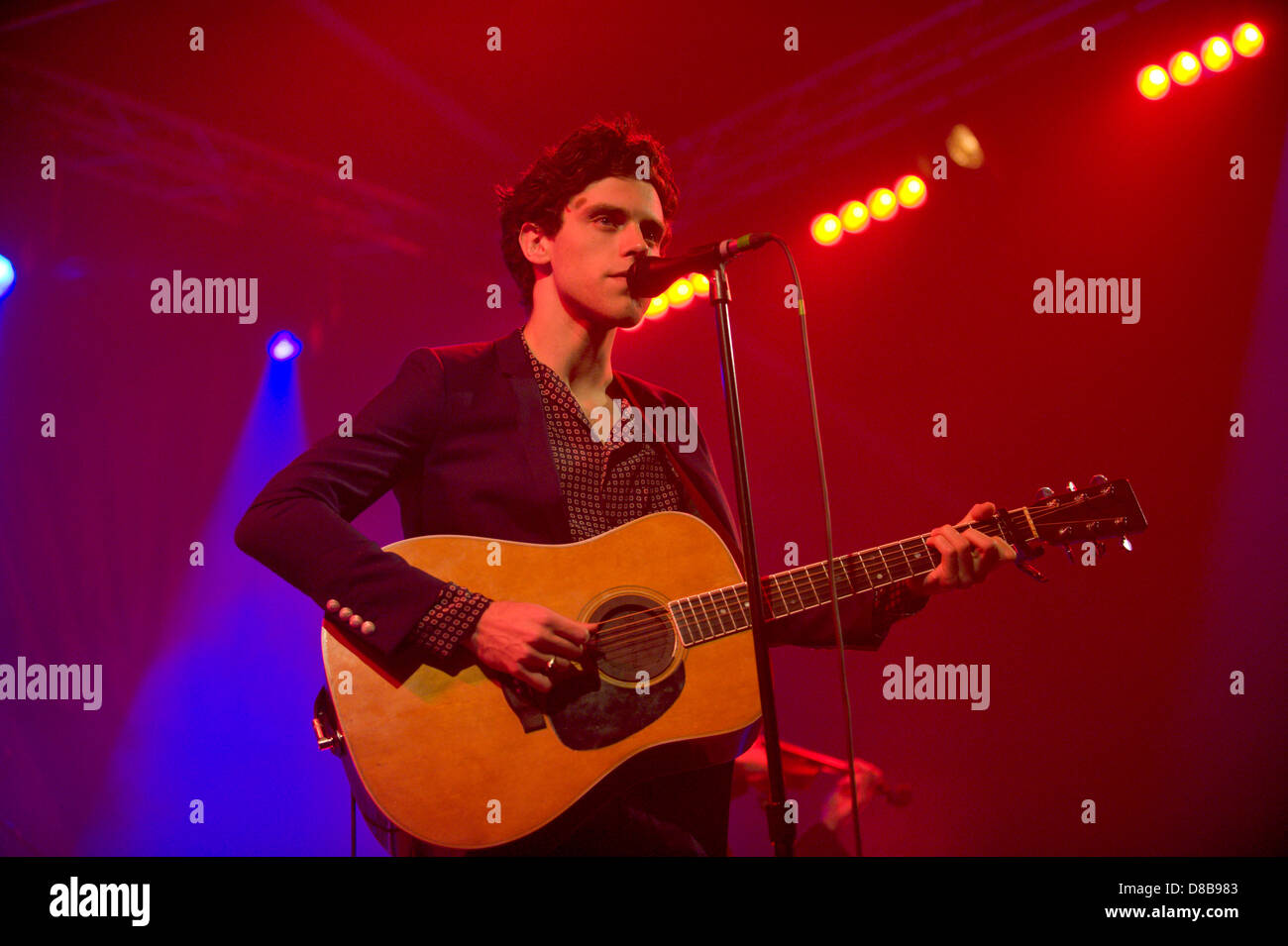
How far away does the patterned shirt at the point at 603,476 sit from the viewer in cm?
239

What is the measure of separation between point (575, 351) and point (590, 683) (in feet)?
3.30

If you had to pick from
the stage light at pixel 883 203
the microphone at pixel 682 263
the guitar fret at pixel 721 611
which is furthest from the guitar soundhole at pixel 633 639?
the stage light at pixel 883 203

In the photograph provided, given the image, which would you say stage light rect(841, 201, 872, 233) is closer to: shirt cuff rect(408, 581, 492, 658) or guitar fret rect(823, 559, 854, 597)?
guitar fret rect(823, 559, 854, 597)

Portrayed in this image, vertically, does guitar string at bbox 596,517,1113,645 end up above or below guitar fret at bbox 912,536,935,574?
below

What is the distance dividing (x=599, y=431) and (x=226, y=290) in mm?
1906

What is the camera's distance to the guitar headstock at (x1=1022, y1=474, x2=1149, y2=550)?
2.29 metres

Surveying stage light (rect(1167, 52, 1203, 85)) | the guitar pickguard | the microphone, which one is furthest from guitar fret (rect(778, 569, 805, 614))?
stage light (rect(1167, 52, 1203, 85))

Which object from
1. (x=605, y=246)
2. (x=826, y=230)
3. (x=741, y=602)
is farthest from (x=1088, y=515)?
(x=826, y=230)

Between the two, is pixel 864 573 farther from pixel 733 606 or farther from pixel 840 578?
pixel 733 606

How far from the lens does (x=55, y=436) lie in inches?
139

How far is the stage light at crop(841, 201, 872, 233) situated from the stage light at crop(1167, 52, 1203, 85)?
1.39 meters

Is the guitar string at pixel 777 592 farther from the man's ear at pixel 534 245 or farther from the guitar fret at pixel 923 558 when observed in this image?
the man's ear at pixel 534 245

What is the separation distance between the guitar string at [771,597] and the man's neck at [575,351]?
0.73 metres

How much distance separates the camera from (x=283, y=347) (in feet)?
11.7
